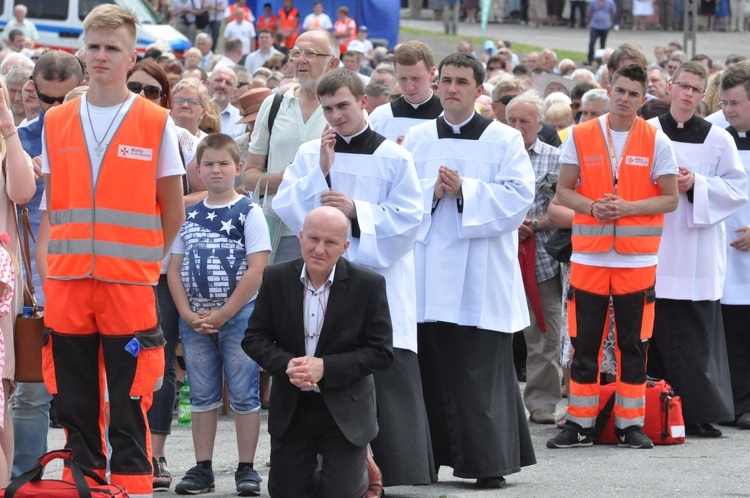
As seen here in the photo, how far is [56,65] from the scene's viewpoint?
24.3ft

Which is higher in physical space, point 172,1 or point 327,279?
point 172,1

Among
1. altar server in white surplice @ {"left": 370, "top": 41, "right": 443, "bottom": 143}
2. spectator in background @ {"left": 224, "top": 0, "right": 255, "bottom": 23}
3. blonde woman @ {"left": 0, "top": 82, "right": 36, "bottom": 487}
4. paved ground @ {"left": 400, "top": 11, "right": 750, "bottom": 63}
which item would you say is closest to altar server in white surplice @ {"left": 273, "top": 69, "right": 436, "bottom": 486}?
blonde woman @ {"left": 0, "top": 82, "right": 36, "bottom": 487}

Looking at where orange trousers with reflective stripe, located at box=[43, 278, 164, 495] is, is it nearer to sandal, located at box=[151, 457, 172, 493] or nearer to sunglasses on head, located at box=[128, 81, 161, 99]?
sandal, located at box=[151, 457, 172, 493]

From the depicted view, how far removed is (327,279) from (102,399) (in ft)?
3.71

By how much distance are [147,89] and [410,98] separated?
195 cm

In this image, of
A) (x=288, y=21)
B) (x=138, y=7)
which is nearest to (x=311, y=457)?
(x=138, y=7)

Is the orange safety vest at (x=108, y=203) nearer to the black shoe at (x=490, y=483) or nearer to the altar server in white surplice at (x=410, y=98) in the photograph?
→ the black shoe at (x=490, y=483)

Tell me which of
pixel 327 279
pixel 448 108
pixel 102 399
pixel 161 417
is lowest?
pixel 161 417

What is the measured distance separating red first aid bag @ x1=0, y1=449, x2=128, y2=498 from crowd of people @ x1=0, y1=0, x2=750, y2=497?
31 cm

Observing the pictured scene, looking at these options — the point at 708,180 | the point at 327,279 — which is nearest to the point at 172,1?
the point at 708,180

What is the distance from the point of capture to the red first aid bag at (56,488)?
214 inches

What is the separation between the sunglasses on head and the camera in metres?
7.60

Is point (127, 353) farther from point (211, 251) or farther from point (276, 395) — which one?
point (211, 251)

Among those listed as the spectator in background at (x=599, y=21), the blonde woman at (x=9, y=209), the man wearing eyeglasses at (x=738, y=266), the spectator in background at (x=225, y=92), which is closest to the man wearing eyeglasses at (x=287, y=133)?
the blonde woman at (x=9, y=209)
